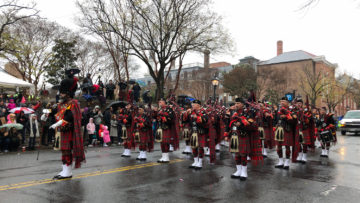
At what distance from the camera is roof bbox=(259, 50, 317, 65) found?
50.5m

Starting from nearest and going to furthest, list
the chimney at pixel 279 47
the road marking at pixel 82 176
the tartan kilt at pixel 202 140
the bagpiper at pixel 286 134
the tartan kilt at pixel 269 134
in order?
the road marking at pixel 82 176 < the tartan kilt at pixel 202 140 < the bagpiper at pixel 286 134 < the tartan kilt at pixel 269 134 < the chimney at pixel 279 47

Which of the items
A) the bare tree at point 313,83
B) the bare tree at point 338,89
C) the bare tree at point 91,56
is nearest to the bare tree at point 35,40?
the bare tree at point 91,56

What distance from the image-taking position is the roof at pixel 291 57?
5052 cm

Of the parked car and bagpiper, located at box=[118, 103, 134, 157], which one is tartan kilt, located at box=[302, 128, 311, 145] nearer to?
bagpiper, located at box=[118, 103, 134, 157]

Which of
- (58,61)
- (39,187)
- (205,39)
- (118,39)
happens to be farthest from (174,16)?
(39,187)

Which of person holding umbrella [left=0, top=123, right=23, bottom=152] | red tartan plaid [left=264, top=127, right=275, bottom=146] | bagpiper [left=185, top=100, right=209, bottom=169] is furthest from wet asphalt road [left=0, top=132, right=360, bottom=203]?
person holding umbrella [left=0, top=123, right=23, bottom=152]

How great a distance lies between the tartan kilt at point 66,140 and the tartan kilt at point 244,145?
422cm

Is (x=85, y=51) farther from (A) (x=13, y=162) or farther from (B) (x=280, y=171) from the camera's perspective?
(B) (x=280, y=171)

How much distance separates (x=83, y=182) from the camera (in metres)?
6.43

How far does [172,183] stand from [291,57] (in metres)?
51.2

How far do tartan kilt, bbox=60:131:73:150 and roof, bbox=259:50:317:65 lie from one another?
4999cm

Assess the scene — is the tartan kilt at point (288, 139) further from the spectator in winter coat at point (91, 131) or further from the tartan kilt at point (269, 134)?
the spectator in winter coat at point (91, 131)

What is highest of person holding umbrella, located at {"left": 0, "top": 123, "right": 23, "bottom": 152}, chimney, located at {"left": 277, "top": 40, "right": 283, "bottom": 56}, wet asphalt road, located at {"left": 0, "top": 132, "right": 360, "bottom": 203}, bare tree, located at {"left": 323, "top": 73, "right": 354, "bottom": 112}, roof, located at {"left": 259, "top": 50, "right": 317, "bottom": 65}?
chimney, located at {"left": 277, "top": 40, "right": 283, "bottom": 56}

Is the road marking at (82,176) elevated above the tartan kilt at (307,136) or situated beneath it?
situated beneath
